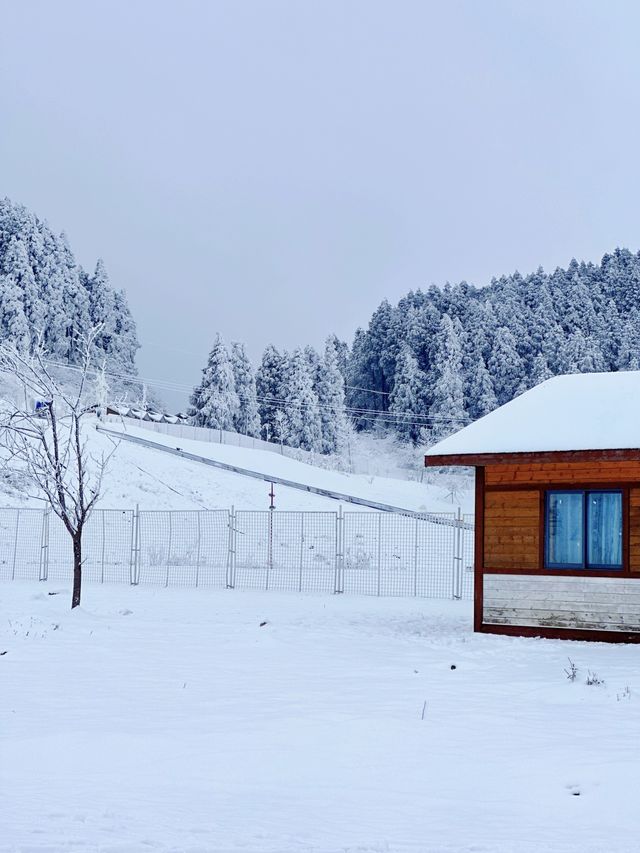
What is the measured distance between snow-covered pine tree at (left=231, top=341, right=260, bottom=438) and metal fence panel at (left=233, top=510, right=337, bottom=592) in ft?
130

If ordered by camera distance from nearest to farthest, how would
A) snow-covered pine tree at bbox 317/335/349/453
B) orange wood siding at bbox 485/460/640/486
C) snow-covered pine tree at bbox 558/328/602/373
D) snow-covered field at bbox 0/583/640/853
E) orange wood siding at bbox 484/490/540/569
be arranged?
snow-covered field at bbox 0/583/640/853 < orange wood siding at bbox 485/460/640/486 < orange wood siding at bbox 484/490/540/569 < snow-covered pine tree at bbox 317/335/349/453 < snow-covered pine tree at bbox 558/328/602/373

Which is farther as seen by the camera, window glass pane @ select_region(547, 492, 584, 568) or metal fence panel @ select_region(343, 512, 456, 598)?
metal fence panel @ select_region(343, 512, 456, 598)

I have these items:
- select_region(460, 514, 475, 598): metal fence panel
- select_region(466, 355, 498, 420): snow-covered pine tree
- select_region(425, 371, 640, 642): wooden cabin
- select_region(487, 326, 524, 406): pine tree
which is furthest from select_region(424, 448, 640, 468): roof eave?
select_region(487, 326, 524, 406): pine tree

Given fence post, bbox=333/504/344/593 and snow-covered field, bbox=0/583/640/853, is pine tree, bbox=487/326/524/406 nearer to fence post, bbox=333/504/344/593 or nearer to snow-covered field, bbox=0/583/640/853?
fence post, bbox=333/504/344/593

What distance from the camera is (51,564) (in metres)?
30.7

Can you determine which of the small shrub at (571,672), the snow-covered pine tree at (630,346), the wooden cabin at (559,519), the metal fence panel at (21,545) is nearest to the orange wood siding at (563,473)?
the wooden cabin at (559,519)

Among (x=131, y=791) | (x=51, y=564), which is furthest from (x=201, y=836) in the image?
(x=51, y=564)

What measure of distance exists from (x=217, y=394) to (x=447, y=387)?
24609mm

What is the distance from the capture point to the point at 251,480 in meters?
48.2

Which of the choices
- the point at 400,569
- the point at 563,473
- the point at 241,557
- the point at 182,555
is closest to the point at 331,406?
the point at 241,557

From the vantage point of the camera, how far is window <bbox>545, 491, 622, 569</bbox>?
15406 mm

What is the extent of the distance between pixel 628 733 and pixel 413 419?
298 ft

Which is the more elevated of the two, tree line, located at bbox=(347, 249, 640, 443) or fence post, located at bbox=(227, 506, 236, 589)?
tree line, located at bbox=(347, 249, 640, 443)

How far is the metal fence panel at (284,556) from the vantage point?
2651 centimetres
